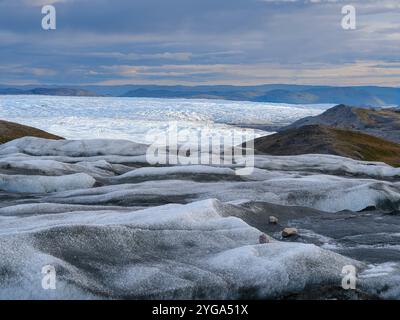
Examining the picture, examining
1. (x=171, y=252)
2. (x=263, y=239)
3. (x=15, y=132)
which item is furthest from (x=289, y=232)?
(x=15, y=132)

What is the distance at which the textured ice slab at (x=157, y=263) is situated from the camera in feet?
38.7

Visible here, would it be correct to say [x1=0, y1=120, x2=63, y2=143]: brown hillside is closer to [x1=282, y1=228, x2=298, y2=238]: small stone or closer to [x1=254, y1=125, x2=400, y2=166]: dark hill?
[x1=254, y1=125, x2=400, y2=166]: dark hill

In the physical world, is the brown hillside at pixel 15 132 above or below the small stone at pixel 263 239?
below

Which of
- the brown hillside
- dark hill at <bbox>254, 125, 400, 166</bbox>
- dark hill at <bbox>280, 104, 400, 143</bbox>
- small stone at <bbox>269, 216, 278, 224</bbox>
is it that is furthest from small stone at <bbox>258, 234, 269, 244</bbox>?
dark hill at <bbox>280, 104, 400, 143</bbox>

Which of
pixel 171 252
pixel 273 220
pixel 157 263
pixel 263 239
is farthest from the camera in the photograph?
pixel 273 220

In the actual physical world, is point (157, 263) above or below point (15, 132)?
above

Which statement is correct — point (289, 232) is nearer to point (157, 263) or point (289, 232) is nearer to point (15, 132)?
point (157, 263)

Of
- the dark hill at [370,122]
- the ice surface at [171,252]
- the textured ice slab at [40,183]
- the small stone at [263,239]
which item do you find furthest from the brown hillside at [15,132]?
the small stone at [263,239]

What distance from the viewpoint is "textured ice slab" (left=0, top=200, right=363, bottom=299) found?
1179cm

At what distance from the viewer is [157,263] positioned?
13.4 m

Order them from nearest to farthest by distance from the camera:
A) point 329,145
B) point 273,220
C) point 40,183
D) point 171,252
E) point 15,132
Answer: point 171,252
point 273,220
point 40,183
point 329,145
point 15,132

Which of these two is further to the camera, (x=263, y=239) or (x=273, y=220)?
(x=273, y=220)

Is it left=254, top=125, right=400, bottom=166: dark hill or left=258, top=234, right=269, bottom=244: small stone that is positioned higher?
left=258, top=234, right=269, bottom=244: small stone

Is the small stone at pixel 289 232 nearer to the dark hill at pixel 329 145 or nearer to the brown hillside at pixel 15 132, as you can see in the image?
the dark hill at pixel 329 145
